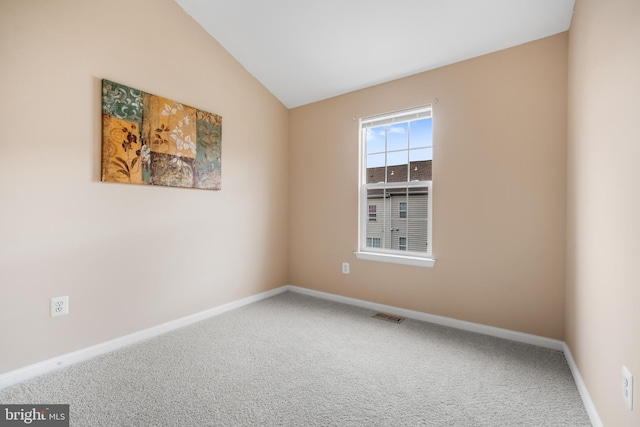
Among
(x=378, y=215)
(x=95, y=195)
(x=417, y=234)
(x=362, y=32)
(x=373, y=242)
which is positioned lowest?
(x=373, y=242)

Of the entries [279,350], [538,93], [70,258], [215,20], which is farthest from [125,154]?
[538,93]

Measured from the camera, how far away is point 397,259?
3.04 metres

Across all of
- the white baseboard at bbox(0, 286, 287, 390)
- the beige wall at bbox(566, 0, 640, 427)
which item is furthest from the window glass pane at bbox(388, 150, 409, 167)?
the white baseboard at bbox(0, 286, 287, 390)

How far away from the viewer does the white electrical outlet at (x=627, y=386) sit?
1.10 meters

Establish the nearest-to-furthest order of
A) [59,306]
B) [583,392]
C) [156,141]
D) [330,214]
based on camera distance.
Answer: [583,392], [59,306], [156,141], [330,214]

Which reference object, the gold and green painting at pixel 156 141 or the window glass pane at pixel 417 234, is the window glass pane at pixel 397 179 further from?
the gold and green painting at pixel 156 141

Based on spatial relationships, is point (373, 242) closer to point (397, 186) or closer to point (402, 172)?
point (397, 186)

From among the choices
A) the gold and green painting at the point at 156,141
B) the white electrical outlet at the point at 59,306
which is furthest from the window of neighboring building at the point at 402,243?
the white electrical outlet at the point at 59,306

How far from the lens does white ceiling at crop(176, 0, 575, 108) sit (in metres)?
2.23

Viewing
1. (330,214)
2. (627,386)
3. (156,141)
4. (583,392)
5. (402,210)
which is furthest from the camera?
(330,214)

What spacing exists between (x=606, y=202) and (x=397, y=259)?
179cm

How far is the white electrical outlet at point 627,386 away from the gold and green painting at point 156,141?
3.00 metres

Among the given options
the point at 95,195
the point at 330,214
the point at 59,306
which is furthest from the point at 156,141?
the point at 330,214

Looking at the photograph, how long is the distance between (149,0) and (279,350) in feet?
9.89
